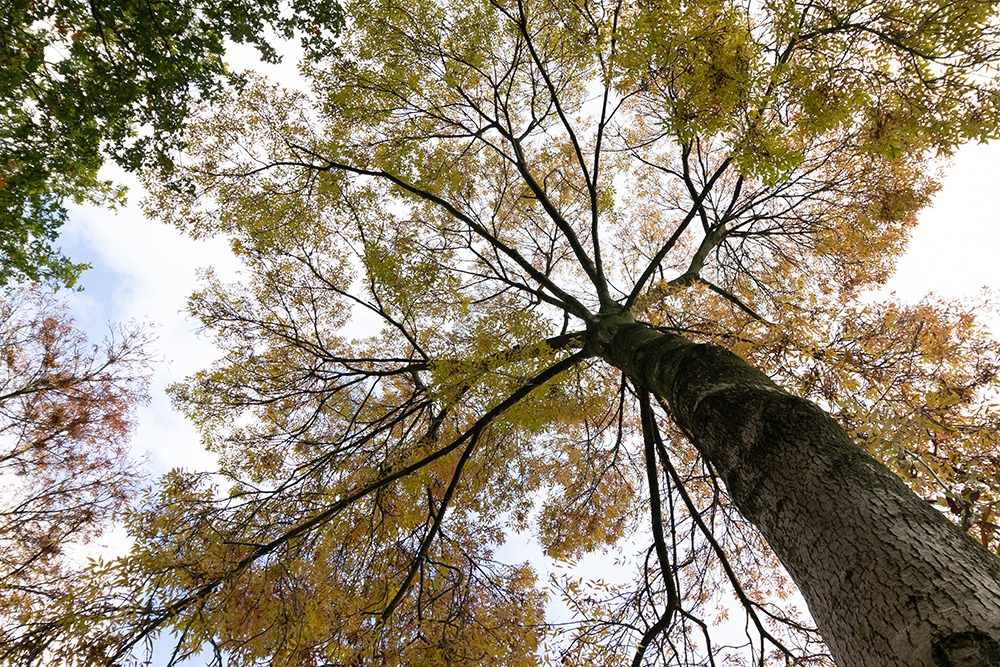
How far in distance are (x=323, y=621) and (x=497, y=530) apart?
2.37 metres

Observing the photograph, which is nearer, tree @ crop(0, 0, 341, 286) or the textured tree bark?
the textured tree bark

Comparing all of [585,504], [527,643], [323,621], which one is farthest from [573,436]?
[323,621]

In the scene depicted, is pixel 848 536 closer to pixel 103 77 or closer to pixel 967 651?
pixel 967 651

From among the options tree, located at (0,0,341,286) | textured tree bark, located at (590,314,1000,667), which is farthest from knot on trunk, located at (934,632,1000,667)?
tree, located at (0,0,341,286)

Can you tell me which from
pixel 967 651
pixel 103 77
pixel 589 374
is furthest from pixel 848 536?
pixel 103 77

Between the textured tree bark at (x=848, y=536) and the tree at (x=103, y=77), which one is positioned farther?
the tree at (x=103, y=77)

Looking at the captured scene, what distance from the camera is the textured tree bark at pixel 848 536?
1.09 meters

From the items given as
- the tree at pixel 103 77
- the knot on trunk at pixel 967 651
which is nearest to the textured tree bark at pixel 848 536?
the knot on trunk at pixel 967 651

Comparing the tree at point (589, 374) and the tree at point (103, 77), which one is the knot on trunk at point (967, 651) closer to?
the tree at point (589, 374)

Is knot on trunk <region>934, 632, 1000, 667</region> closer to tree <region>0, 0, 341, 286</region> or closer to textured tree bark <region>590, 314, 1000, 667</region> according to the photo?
textured tree bark <region>590, 314, 1000, 667</region>

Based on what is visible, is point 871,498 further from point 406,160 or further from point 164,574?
point 406,160

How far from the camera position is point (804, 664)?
405cm

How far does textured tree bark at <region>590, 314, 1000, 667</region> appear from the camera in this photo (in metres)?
1.09

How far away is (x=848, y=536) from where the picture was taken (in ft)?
4.46
